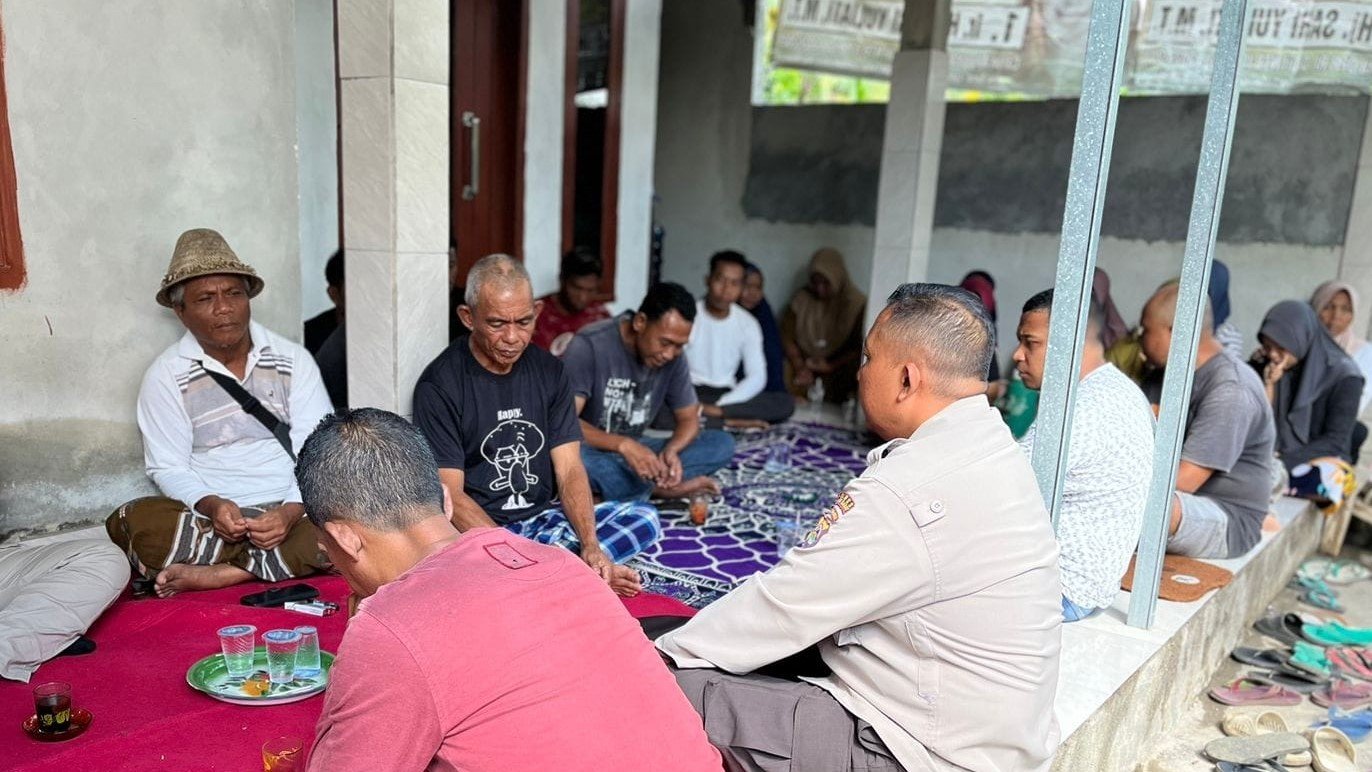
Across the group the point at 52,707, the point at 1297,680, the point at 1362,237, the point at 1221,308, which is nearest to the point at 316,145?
the point at 52,707

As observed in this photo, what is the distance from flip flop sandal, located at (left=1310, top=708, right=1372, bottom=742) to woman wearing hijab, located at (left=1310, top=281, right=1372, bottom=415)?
3.12m

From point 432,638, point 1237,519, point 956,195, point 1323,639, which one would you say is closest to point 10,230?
point 432,638

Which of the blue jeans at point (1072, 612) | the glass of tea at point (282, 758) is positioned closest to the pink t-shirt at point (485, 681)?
the glass of tea at point (282, 758)

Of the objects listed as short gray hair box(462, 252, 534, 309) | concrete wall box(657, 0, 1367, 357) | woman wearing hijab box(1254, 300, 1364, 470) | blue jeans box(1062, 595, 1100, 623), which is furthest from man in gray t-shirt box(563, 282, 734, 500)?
concrete wall box(657, 0, 1367, 357)

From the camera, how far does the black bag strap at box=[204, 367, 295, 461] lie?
3.76 meters

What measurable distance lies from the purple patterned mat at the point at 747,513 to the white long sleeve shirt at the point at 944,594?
1.76 meters

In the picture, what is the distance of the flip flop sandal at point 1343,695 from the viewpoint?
400 cm

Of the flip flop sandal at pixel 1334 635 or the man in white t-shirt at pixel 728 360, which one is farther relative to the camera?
the man in white t-shirt at pixel 728 360

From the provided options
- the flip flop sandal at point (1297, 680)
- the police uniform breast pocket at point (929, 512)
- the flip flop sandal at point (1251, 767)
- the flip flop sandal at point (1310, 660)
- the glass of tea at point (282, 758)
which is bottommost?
the flip flop sandal at point (1297, 680)

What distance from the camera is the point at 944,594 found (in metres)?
2.05

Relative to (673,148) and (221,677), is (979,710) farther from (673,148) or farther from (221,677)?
(673,148)

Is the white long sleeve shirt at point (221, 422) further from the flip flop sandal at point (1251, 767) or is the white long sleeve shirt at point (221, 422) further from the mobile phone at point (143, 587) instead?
the flip flop sandal at point (1251, 767)

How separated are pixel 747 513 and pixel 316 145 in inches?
134

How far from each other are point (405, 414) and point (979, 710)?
242 cm
